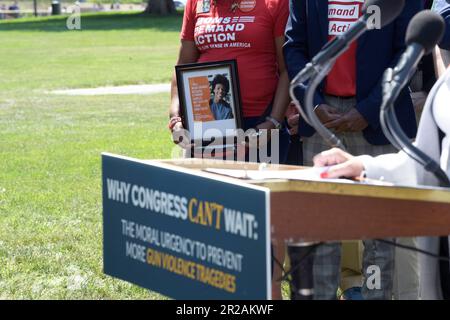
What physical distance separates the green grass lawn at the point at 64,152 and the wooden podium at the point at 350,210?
2.91m

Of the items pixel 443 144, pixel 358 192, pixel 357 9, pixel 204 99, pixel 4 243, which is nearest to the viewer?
pixel 358 192

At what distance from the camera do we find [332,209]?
3508mm

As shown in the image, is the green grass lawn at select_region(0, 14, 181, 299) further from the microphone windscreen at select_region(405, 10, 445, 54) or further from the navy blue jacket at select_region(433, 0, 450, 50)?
the microphone windscreen at select_region(405, 10, 445, 54)

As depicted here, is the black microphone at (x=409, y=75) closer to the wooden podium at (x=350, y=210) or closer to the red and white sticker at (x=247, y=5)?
the wooden podium at (x=350, y=210)

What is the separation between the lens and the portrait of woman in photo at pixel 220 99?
19.5 ft

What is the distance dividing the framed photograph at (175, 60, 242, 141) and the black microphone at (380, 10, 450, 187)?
7.69ft

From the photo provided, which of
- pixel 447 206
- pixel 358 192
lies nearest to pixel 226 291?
pixel 358 192

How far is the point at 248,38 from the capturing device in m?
6.04

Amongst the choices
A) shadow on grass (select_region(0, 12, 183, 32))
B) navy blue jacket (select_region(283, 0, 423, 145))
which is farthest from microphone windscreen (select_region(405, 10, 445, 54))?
shadow on grass (select_region(0, 12, 183, 32))

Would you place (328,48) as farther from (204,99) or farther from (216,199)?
(204,99)

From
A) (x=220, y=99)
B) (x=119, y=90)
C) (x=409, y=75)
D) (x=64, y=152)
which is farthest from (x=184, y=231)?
(x=119, y=90)

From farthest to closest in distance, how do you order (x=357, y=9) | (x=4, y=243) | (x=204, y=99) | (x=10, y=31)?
(x=10, y=31) → (x=4, y=243) → (x=204, y=99) → (x=357, y=9)

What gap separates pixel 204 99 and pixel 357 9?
1050 millimetres

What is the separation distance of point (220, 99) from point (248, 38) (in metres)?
0.39
